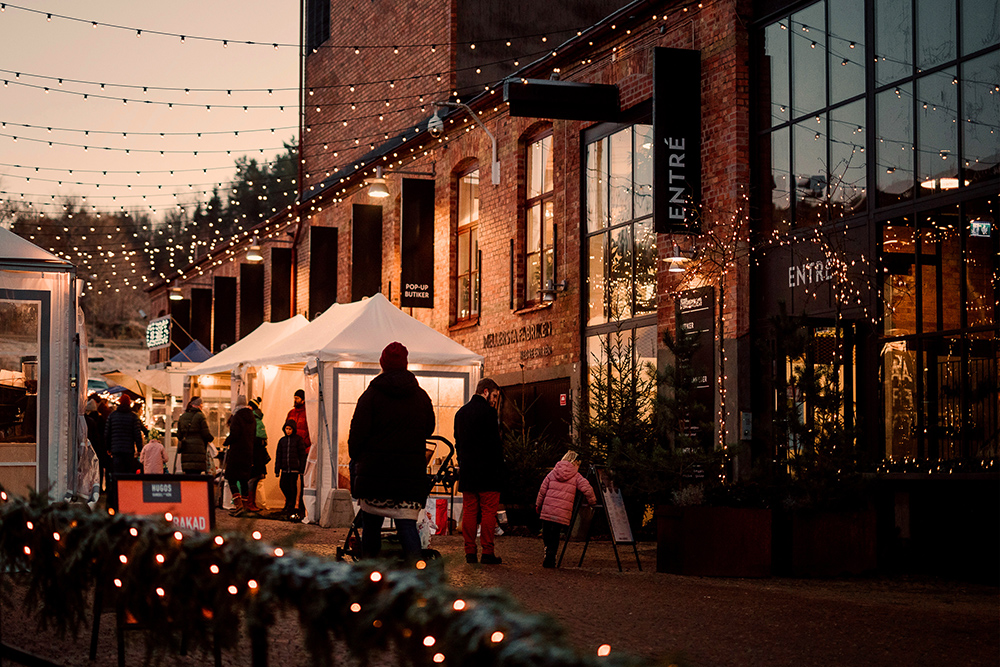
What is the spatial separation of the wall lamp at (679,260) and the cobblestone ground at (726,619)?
530 cm

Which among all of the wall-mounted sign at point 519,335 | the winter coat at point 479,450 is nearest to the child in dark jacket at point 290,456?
the wall-mounted sign at point 519,335

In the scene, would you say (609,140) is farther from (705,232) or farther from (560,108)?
(705,232)

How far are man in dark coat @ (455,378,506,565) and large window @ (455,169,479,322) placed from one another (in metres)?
11.6

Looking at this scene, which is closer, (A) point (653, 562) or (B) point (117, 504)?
(B) point (117, 504)

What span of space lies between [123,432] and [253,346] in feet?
12.0

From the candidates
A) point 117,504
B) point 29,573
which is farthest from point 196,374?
point 29,573

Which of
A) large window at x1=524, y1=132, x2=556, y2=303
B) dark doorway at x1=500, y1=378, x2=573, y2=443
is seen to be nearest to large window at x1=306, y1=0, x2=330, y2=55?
large window at x1=524, y1=132, x2=556, y2=303

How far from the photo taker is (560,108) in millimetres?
18344

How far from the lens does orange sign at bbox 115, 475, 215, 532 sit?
24.0 ft

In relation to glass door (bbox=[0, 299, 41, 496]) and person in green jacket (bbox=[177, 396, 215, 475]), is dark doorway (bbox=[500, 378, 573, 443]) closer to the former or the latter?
person in green jacket (bbox=[177, 396, 215, 475])

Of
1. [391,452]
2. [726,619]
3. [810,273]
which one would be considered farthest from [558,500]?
[810,273]

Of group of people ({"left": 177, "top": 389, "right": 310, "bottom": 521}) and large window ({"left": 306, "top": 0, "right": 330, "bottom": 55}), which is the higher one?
large window ({"left": 306, "top": 0, "right": 330, "bottom": 55})

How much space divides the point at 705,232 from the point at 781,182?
1.26 m

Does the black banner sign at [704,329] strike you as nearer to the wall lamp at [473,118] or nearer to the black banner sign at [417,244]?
the wall lamp at [473,118]
